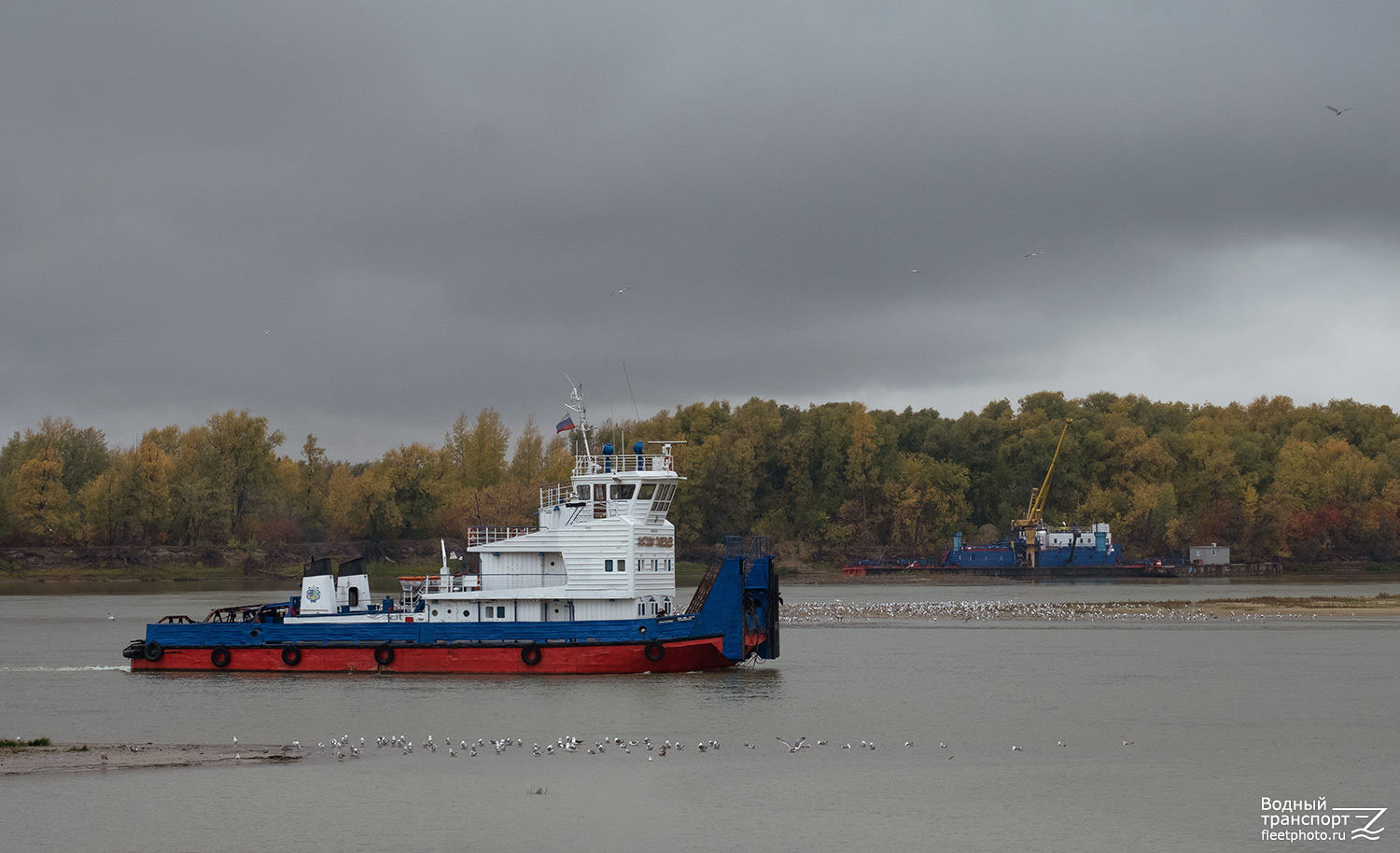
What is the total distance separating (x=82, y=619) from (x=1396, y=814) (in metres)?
60.5

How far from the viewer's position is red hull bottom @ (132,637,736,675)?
124ft

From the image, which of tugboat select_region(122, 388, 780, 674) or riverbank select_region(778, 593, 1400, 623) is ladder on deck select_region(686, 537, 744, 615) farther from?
riverbank select_region(778, 593, 1400, 623)

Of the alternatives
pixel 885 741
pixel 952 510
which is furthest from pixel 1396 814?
pixel 952 510

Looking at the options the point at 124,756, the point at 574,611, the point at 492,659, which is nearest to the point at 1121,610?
the point at 574,611

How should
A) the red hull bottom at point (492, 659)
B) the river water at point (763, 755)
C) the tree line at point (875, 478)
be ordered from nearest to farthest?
1. the river water at point (763, 755)
2. the red hull bottom at point (492, 659)
3. the tree line at point (875, 478)

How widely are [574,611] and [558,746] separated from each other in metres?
11.7

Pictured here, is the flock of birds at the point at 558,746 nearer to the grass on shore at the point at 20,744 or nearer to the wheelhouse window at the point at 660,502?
the grass on shore at the point at 20,744

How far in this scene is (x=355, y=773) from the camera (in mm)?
24078

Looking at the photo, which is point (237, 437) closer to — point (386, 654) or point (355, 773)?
point (386, 654)

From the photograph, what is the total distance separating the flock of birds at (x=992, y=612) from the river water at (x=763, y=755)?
18.8 metres

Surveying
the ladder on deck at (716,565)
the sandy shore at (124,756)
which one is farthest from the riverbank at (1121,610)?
the sandy shore at (124,756)

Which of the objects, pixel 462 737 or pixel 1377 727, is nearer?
pixel 462 737

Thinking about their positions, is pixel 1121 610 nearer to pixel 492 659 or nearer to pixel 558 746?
pixel 492 659

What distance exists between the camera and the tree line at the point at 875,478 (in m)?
121
